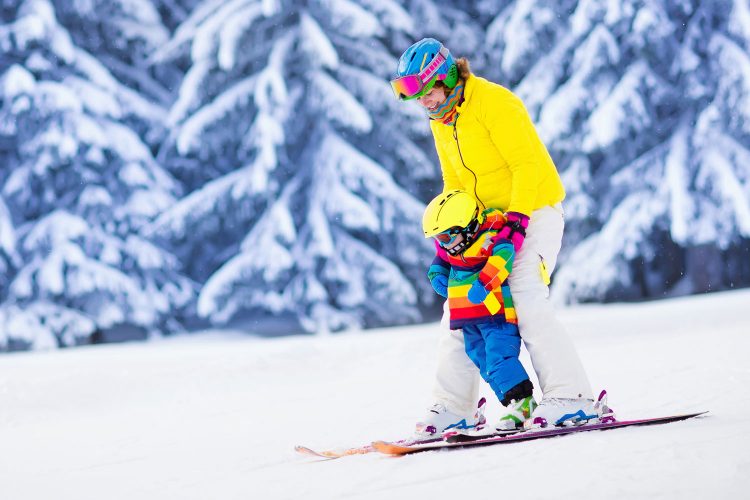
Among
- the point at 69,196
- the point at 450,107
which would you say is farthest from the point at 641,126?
the point at 450,107

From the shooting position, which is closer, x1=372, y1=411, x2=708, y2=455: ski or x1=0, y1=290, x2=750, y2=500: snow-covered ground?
x1=0, y1=290, x2=750, y2=500: snow-covered ground

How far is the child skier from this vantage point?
174 inches

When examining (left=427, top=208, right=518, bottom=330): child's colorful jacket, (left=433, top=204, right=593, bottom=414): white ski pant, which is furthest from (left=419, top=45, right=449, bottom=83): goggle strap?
(left=433, top=204, right=593, bottom=414): white ski pant

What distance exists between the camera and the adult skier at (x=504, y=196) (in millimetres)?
4418

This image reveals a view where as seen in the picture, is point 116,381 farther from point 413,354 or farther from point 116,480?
point 116,480

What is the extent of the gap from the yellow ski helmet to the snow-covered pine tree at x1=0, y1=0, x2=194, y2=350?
9.95 meters

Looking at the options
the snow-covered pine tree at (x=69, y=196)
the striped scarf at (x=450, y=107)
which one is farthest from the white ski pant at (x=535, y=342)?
the snow-covered pine tree at (x=69, y=196)

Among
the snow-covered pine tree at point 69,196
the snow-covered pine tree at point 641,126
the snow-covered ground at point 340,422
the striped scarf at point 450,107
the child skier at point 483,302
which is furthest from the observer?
the snow-covered pine tree at point 641,126

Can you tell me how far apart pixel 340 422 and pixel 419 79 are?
8.54ft

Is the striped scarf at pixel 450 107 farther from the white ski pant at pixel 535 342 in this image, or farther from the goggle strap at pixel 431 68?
the white ski pant at pixel 535 342

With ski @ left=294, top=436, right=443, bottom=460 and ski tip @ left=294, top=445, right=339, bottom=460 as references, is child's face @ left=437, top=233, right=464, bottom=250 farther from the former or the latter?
ski tip @ left=294, top=445, right=339, bottom=460

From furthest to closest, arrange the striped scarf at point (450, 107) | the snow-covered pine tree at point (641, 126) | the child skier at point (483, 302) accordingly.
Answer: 1. the snow-covered pine tree at point (641, 126)
2. the striped scarf at point (450, 107)
3. the child skier at point (483, 302)

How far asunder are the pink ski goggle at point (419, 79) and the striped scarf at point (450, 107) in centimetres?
11

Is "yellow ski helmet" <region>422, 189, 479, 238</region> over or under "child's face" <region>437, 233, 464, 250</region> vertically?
over
